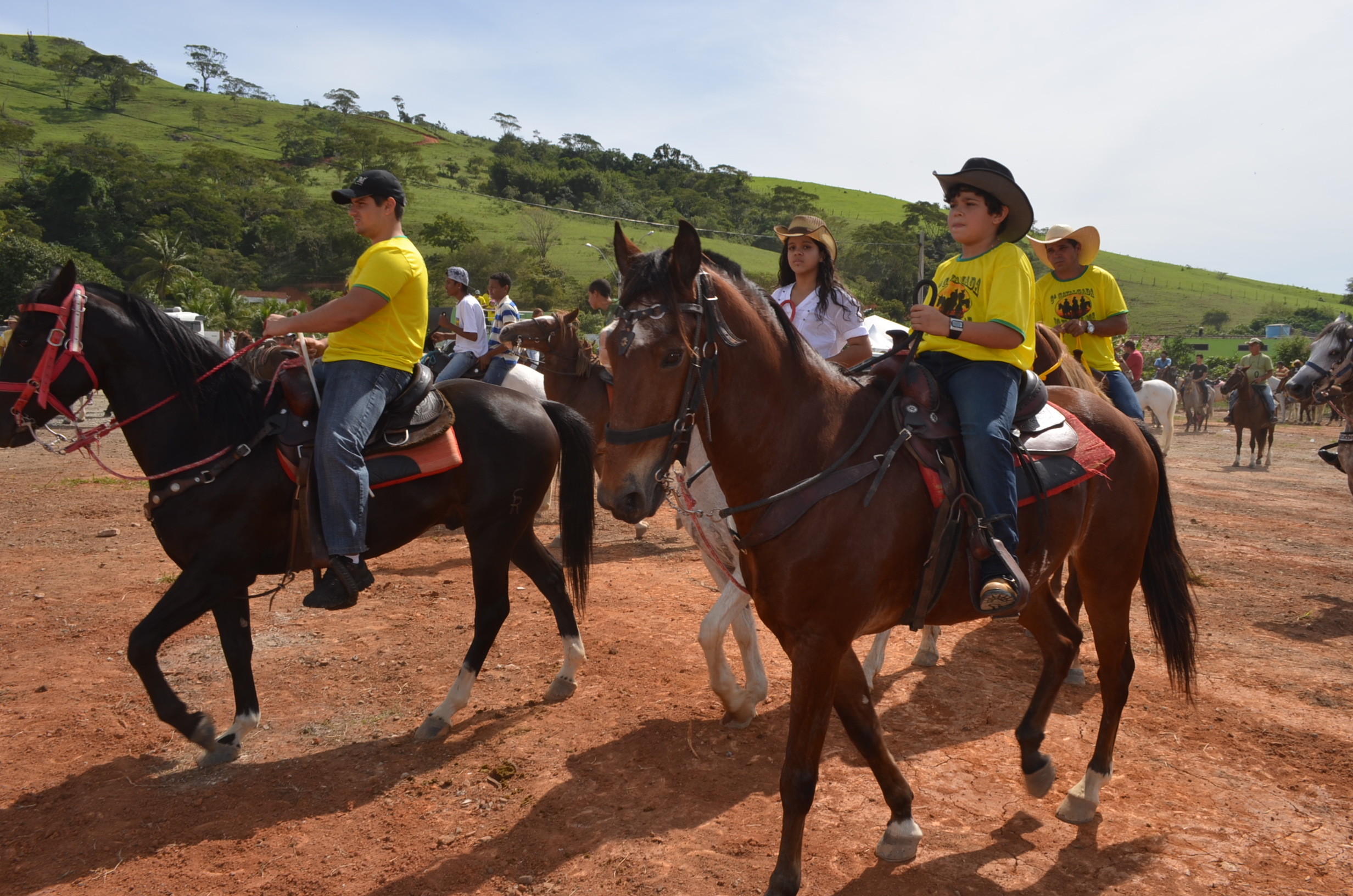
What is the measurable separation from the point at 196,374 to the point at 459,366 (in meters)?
5.43

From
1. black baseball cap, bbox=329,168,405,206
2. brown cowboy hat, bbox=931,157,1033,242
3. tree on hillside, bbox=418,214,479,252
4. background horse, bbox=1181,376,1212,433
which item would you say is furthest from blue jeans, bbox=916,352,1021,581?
tree on hillside, bbox=418,214,479,252

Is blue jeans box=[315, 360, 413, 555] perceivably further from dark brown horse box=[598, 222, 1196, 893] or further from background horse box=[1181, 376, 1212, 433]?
background horse box=[1181, 376, 1212, 433]

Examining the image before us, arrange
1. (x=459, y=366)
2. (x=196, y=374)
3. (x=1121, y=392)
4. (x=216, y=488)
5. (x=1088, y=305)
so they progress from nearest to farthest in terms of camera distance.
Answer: (x=216, y=488)
(x=196, y=374)
(x=1121, y=392)
(x=1088, y=305)
(x=459, y=366)

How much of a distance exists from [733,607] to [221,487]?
9.39 feet

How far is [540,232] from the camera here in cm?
8262

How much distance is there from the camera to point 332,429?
4.41m

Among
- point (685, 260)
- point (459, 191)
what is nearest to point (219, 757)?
point (685, 260)

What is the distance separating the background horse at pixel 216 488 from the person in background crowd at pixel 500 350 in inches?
171

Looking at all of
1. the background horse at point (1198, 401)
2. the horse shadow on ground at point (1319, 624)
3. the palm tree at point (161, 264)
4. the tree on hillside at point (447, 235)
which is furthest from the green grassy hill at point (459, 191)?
the horse shadow on ground at point (1319, 624)

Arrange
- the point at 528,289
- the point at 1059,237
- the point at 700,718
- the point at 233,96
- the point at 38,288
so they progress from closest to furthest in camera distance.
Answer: the point at 38,288, the point at 700,718, the point at 1059,237, the point at 528,289, the point at 233,96

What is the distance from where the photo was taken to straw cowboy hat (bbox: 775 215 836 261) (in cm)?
496

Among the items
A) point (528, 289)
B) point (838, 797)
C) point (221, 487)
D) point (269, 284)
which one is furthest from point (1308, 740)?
point (269, 284)

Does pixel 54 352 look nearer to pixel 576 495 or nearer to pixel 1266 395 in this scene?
pixel 576 495

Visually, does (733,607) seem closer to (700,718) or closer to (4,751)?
(700,718)
